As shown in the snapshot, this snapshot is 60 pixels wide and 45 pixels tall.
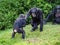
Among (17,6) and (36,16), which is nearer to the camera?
(36,16)

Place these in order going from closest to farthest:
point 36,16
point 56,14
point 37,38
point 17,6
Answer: point 37,38 < point 36,16 < point 56,14 < point 17,6

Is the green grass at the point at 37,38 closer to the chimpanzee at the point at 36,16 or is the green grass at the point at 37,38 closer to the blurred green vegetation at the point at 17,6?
the chimpanzee at the point at 36,16

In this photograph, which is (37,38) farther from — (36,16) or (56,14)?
(56,14)

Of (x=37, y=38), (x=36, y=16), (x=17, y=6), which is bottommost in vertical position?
(x=37, y=38)

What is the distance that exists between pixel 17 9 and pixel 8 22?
1503 mm

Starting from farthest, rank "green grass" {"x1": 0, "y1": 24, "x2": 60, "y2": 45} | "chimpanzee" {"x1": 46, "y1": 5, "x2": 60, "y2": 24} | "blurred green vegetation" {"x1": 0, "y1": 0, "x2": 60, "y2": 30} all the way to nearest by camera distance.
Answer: "blurred green vegetation" {"x1": 0, "y1": 0, "x2": 60, "y2": 30}, "chimpanzee" {"x1": 46, "y1": 5, "x2": 60, "y2": 24}, "green grass" {"x1": 0, "y1": 24, "x2": 60, "y2": 45}

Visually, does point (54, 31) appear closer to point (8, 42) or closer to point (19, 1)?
point (8, 42)

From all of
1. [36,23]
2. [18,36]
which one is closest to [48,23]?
[36,23]

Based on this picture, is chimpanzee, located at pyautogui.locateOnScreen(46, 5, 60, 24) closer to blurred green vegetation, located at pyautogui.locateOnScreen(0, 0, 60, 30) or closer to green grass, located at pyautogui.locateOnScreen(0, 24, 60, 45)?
green grass, located at pyautogui.locateOnScreen(0, 24, 60, 45)

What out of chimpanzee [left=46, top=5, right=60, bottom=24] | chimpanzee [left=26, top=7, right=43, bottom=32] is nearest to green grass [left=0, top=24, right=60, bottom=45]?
chimpanzee [left=26, top=7, right=43, bottom=32]

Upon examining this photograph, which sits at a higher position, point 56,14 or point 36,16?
point 36,16

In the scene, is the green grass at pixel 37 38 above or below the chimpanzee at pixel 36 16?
below

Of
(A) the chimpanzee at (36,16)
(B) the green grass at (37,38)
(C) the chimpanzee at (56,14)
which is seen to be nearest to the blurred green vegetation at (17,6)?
(C) the chimpanzee at (56,14)

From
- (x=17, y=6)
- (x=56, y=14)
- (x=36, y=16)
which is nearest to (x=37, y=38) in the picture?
(x=36, y=16)
